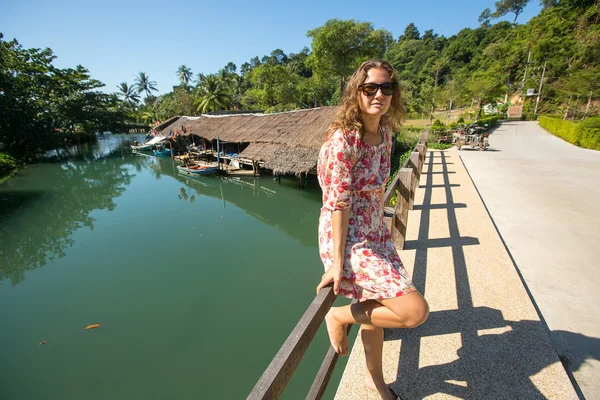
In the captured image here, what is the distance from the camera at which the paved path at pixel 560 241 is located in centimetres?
228

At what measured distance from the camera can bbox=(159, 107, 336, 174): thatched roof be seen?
12.5 m

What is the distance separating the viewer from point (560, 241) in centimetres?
402

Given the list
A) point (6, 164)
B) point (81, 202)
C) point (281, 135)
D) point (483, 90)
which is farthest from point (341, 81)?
point (6, 164)

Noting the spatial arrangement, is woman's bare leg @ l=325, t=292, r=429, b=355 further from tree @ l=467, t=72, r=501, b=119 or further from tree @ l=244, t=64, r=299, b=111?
tree @ l=467, t=72, r=501, b=119

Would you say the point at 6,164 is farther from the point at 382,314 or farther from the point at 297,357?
the point at 382,314

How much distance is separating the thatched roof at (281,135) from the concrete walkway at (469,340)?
298 inches

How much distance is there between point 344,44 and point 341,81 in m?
4.22

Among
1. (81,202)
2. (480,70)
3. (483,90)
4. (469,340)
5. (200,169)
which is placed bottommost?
(81,202)

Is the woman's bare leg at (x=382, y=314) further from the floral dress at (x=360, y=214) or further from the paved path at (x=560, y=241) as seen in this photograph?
the paved path at (x=560, y=241)

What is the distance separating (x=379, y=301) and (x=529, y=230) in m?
4.57

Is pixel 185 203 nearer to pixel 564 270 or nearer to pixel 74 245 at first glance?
pixel 74 245

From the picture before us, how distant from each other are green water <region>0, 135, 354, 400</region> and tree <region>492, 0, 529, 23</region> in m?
80.6

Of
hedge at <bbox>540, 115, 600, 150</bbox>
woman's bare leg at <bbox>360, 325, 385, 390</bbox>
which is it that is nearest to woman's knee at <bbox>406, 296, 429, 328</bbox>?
woman's bare leg at <bbox>360, 325, 385, 390</bbox>

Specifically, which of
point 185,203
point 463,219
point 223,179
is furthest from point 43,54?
point 463,219
